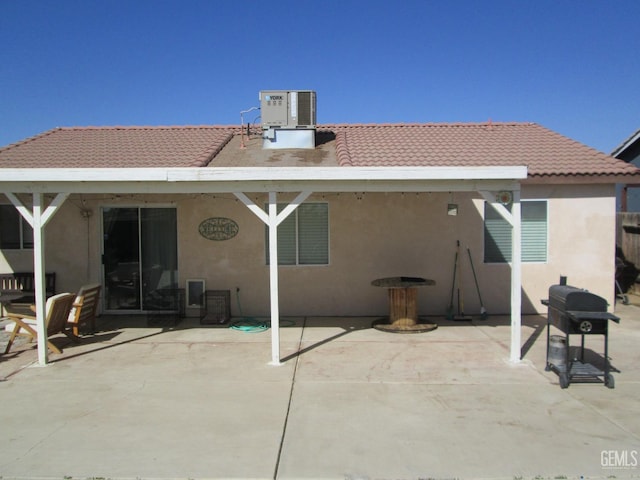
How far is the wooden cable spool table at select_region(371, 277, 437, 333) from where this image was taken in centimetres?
844

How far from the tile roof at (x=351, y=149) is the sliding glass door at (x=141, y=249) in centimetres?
101

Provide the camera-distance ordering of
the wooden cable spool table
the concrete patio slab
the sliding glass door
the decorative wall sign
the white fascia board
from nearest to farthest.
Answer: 1. the concrete patio slab
2. the white fascia board
3. the wooden cable spool table
4. the decorative wall sign
5. the sliding glass door

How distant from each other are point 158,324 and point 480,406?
6080mm

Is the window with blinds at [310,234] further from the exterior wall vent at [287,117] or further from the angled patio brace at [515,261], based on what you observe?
the angled patio brace at [515,261]

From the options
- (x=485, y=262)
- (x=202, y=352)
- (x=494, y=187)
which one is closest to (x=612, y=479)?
(x=494, y=187)

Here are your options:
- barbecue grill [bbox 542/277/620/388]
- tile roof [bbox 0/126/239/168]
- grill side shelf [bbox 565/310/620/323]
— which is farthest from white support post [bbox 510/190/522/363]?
tile roof [bbox 0/126/239/168]

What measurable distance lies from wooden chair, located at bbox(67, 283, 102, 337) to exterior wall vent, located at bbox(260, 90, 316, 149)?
4.75 meters

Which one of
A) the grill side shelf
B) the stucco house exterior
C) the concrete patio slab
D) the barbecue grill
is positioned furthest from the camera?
the stucco house exterior

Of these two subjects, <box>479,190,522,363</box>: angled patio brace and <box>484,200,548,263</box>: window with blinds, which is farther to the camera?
<box>484,200,548,263</box>: window with blinds

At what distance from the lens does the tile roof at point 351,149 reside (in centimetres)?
946

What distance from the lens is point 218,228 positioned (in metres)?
9.72

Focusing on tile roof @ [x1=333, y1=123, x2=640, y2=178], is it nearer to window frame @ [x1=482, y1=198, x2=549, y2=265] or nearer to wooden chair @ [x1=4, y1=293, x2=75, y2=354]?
window frame @ [x1=482, y1=198, x2=549, y2=265]

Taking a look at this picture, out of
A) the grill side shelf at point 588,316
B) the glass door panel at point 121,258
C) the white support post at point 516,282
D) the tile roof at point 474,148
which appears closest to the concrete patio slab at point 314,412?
the white support post at point 516,282

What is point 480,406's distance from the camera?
17.1 feet
